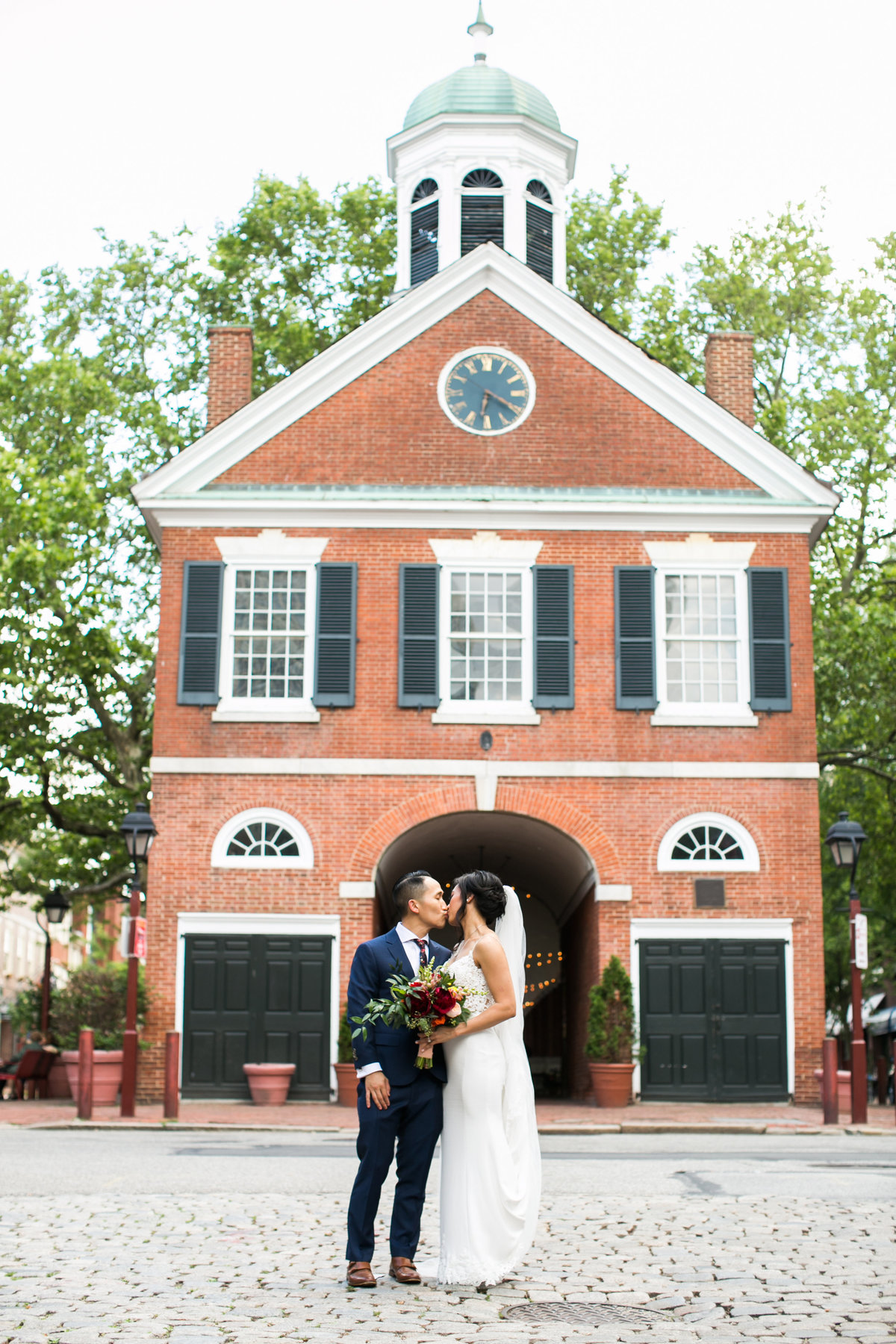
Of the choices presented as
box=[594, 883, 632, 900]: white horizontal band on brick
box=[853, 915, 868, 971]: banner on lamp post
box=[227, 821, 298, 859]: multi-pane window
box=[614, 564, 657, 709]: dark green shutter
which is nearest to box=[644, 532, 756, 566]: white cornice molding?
box=[614, 564, 657, 709]: dark green shutter

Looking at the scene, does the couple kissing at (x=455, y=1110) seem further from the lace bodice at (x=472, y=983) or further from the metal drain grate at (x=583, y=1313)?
the metal drain grate at (x=583, y=1313)

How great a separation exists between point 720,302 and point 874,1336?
3190 centimetres

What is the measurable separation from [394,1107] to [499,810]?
1493 centimetres

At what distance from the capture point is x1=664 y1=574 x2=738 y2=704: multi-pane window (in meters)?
22.5

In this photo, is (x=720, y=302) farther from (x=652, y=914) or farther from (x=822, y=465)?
(x=652, y=914)

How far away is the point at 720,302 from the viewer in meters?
35.7

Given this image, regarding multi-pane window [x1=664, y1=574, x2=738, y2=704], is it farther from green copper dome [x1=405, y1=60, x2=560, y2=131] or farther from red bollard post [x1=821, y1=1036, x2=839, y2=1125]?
green copper dome [x1=405, y1=60, x2=560, y2=131]

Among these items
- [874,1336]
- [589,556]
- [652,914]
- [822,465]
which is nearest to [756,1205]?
[874,1336]

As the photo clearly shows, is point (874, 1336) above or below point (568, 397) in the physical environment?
below

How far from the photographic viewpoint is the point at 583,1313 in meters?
6.36

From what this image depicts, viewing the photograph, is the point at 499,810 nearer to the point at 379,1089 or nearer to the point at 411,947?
the point at 411,947

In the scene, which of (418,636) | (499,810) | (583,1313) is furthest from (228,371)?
(583,1313)

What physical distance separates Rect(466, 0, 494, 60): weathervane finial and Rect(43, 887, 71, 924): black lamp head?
1720 cm

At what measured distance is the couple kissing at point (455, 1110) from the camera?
277 inches
